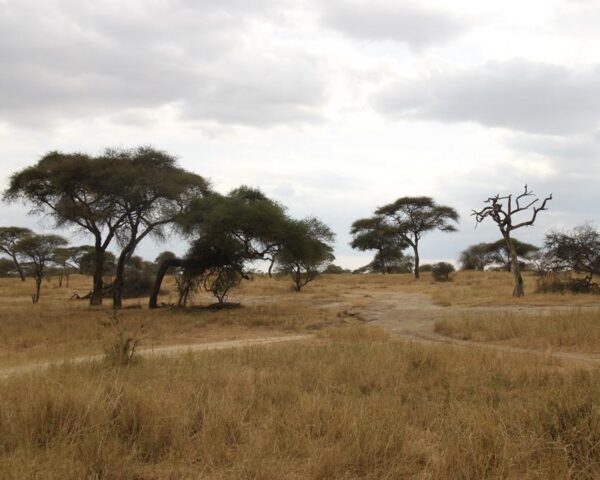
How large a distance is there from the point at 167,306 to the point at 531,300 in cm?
1930

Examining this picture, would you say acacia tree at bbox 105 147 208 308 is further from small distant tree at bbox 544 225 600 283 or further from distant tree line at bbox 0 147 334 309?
small distant tree at bbox 544 225 600 283

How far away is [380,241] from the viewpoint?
230 ft

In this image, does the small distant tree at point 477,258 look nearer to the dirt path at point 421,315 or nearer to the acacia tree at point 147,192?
the dirt path at point 421,315

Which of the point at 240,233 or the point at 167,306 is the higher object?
the point at 240,233

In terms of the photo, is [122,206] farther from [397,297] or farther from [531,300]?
[531,300]

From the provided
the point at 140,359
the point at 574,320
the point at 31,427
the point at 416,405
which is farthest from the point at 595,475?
the point at 574,320

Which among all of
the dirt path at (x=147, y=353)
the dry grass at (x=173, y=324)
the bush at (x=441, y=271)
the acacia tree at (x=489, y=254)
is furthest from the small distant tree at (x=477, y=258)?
the dirt path at (x=147, y=353)

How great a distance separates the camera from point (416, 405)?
293 inches

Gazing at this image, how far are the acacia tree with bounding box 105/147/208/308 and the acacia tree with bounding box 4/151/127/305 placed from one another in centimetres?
53

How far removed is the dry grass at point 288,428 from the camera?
191 inches

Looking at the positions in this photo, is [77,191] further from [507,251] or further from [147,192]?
[507,251]

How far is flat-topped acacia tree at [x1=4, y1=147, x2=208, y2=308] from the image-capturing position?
2805 centimetres

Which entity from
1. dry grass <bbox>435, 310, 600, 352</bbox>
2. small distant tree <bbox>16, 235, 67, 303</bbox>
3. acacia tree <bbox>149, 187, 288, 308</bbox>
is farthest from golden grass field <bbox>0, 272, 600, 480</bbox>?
small distant tree <bbox>16, 235, 67, 303</bbox>

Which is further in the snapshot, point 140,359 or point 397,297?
point 397,297
